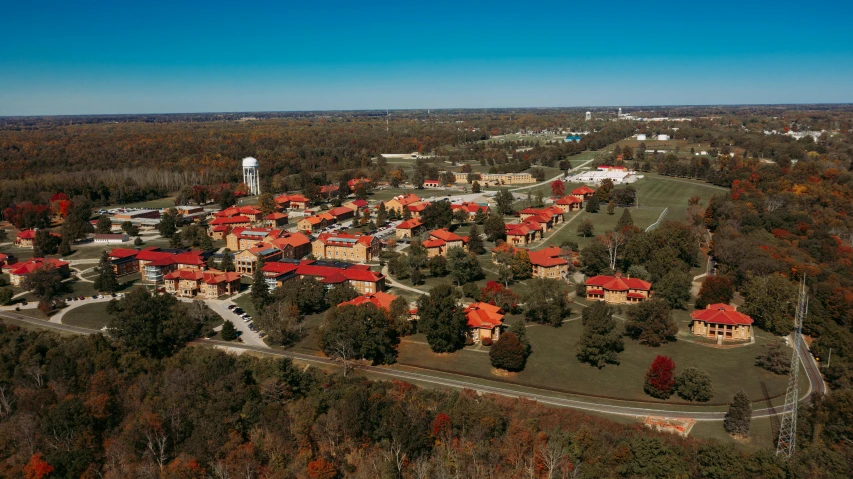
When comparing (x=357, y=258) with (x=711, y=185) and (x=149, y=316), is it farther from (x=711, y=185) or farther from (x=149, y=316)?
(x=711, y=185)

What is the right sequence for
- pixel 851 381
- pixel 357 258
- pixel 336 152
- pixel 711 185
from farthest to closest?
pixel 336 152 → pixel 711 185 → pixel 357 258 → pixel 851 381

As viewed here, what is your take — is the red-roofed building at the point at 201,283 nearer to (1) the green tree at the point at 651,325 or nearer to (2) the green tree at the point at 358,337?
(2) the green tree at the point at 358,337

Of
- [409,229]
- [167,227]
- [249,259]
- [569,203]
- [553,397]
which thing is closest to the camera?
[553,397]

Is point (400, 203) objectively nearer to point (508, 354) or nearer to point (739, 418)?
point (508, 354)

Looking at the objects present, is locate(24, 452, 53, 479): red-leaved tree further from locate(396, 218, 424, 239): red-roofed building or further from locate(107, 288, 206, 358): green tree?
locate(396, 218, 424, 239): red-roofed building

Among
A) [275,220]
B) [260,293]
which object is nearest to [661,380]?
[260,293]

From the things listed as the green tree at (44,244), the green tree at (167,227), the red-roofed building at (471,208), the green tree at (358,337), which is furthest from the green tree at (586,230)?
the green tree at (44,244)

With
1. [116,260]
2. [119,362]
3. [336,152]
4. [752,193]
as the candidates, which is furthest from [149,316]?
[336,152]
